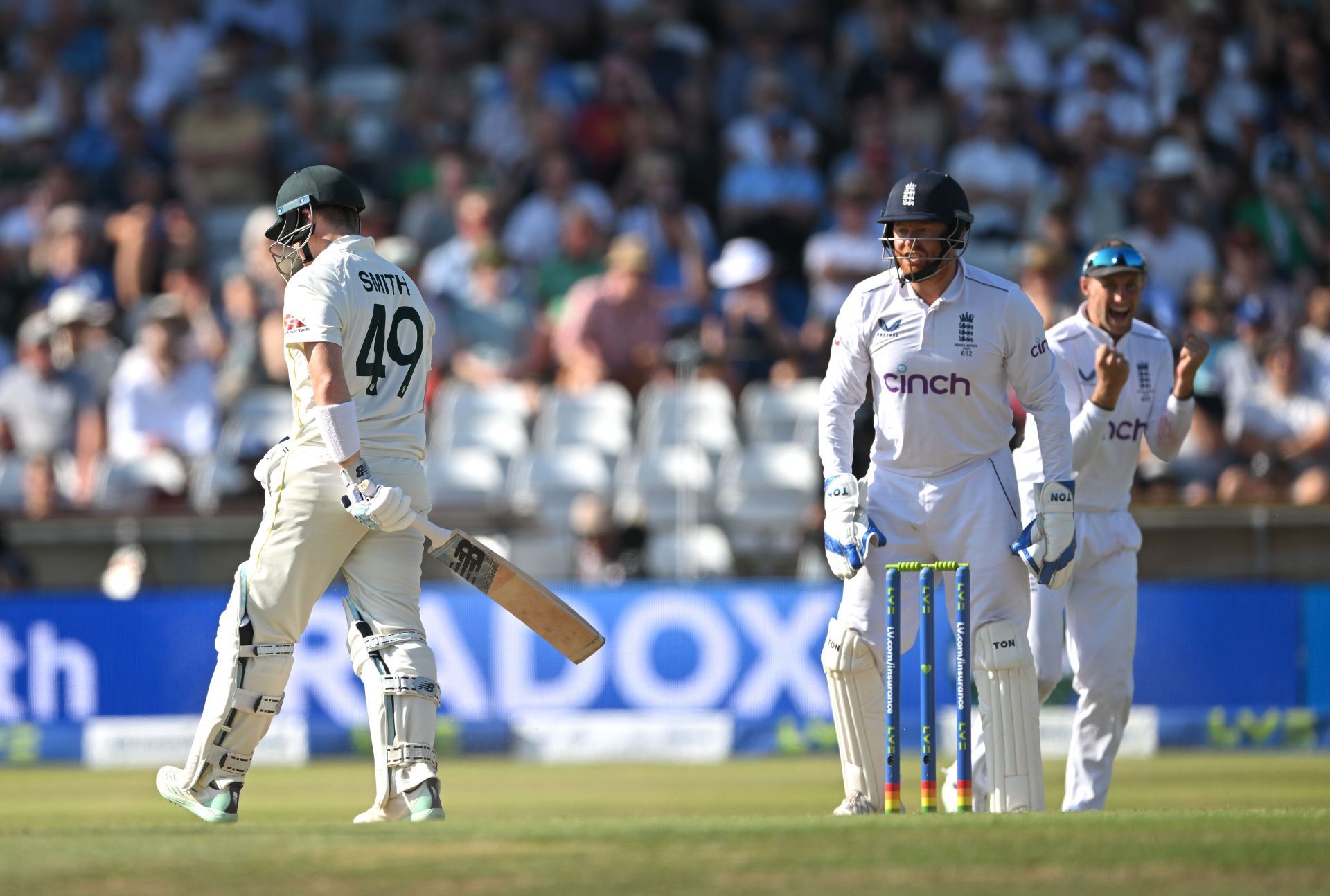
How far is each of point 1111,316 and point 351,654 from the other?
2982 mm

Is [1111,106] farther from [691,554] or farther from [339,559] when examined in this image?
[339,559]

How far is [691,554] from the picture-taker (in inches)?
453

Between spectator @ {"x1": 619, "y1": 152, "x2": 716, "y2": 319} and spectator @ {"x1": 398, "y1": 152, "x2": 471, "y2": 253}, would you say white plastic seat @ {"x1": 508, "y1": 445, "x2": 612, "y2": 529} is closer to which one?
spectator @ {"x1": 619, "y1": 152, "x2": 716, "y2": 319}

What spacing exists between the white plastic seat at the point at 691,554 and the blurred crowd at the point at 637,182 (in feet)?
3.96

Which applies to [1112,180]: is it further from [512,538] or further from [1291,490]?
[512,538]

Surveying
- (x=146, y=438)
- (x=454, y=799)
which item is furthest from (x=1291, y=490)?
(x=146, y=438)

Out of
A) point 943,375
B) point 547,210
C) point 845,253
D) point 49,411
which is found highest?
point 547,210

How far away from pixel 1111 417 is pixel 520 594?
224 centimetres

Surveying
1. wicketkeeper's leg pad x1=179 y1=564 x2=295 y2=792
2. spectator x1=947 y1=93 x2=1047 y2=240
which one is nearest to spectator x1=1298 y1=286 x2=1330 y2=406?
spectator x1=947 y1=93 x2=1047 y2=240

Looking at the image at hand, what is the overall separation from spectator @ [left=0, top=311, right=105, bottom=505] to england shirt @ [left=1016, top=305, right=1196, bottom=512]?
7384 millimetres

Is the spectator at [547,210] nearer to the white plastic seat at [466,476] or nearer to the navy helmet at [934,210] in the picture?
the white plastic seat at [466,476]

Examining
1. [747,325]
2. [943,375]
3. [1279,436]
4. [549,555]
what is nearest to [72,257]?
[549,555]

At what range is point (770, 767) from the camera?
988cm

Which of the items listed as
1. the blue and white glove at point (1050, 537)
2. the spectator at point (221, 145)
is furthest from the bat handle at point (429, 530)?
the spectator at point (221, 145)
